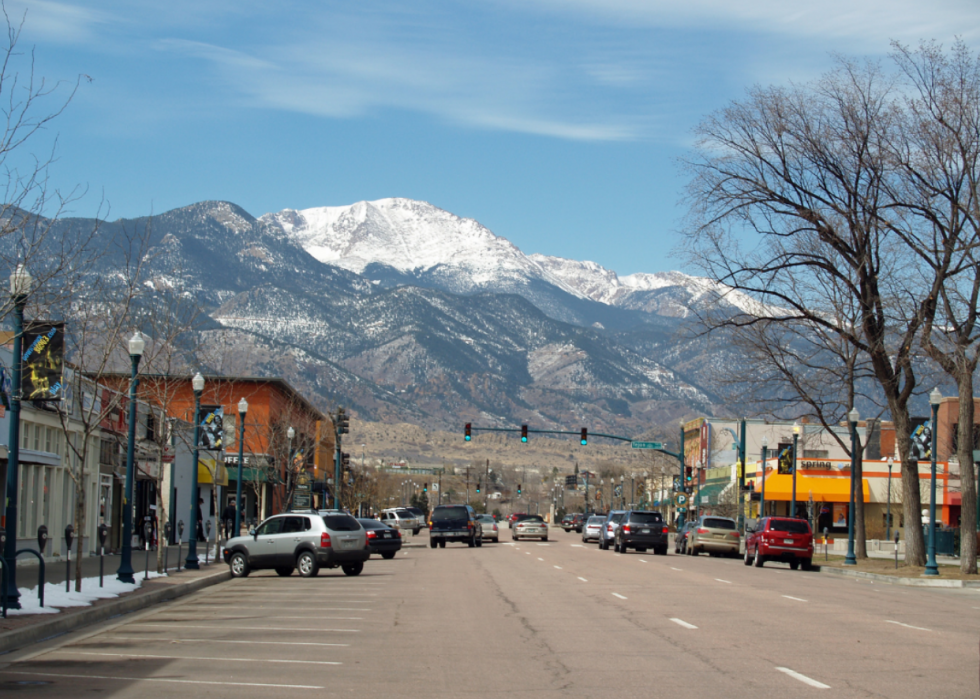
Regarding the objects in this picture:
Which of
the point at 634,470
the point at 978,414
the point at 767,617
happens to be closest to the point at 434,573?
the point at 767,617

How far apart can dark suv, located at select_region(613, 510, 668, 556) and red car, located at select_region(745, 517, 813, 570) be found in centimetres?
984

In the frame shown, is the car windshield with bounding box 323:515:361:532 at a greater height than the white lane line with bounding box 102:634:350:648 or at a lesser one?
greater

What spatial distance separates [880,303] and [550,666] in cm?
2584

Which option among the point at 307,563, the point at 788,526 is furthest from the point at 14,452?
the point at 788,526

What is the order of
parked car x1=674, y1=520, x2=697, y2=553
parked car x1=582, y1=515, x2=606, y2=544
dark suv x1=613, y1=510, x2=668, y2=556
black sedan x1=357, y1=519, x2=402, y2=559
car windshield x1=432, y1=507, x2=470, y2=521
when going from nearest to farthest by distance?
black sedan x1=357, y1=519, x2=402, y2=559, dark suv x1=613, y1=510, x2=668, y2=556, parked car x1=674, y1=520, x2=697, y2=553, car windshield x1=432, y1=507, x2=470, y2=521, parked car x1=582, y1=515, x2=606, y2=544

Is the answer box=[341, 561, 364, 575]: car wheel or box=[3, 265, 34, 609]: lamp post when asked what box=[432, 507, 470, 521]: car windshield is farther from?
box=[3, 265, 34, 609]: lamp post

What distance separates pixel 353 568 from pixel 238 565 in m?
3.09

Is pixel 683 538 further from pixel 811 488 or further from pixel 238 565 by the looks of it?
pixel 811 488

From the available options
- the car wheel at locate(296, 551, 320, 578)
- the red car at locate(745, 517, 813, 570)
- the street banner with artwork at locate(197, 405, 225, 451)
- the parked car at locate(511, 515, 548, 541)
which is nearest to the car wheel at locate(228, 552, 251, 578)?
the car wheel at locate(296, 551, 320, 578)

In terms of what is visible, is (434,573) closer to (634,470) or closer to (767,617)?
(767,617)

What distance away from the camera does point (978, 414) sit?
81.6 metres

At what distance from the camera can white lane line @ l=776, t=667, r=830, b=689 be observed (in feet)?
35.0

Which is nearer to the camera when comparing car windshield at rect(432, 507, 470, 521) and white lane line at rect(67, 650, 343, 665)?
white lane line at rect(67, 650, 343, 665)

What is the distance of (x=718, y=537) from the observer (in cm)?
4700
